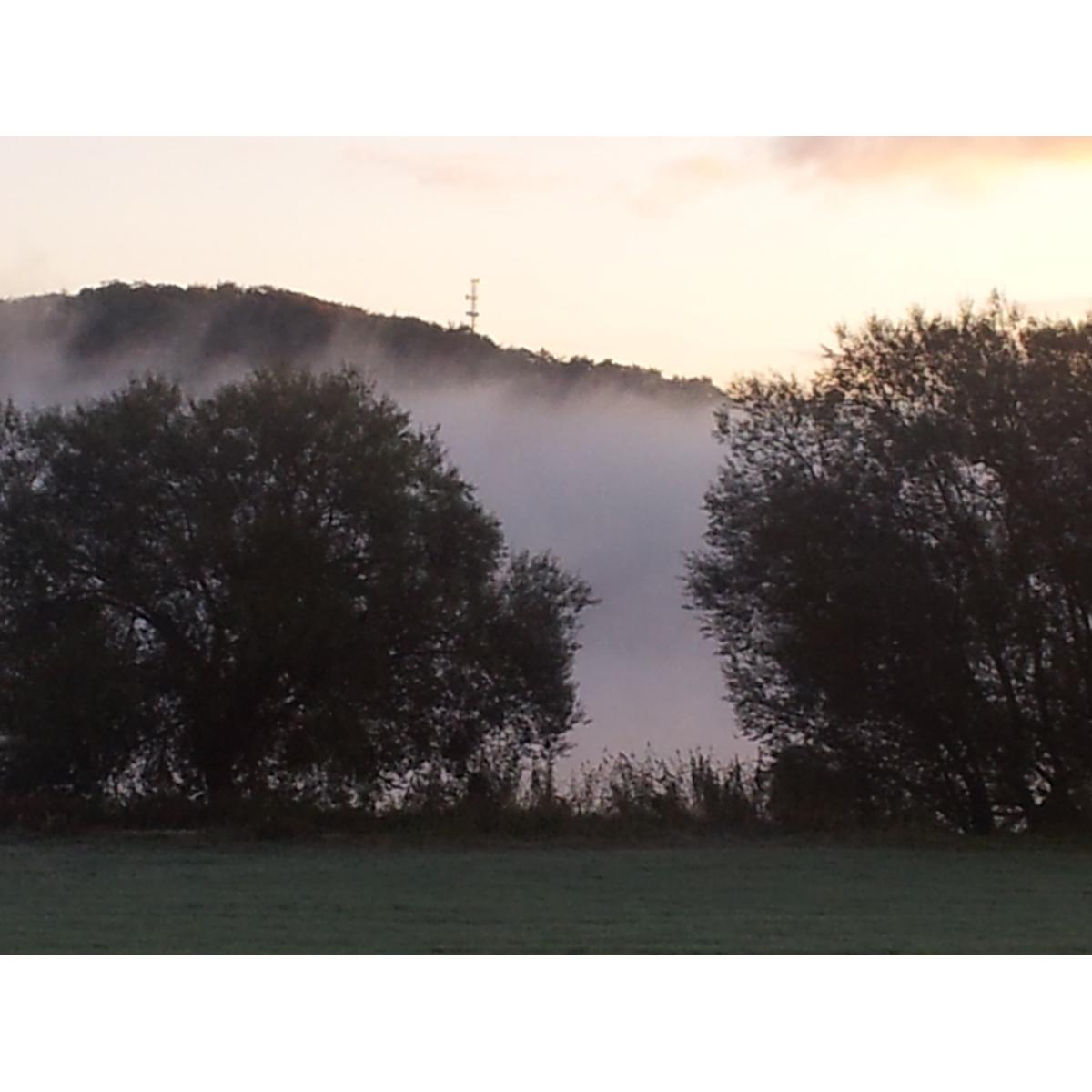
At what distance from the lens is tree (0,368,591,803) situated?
16922mm

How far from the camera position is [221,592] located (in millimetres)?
17016

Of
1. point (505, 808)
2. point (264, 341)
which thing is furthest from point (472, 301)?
point (505, 808)

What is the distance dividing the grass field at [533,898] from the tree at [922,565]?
117cm

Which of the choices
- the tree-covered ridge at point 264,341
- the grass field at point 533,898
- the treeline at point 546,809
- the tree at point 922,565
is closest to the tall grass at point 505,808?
the treeline at point 546,809

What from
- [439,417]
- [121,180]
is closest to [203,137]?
[121,180]

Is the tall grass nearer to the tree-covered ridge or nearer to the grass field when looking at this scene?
the grass field

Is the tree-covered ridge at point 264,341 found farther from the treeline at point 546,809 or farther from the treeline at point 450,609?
the treeline at point 546,809

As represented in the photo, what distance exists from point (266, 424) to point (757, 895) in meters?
6.91

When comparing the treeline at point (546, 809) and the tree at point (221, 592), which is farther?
the treeline at point (546, 809)

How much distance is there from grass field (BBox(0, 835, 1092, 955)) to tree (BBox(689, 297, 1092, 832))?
3.83 feet

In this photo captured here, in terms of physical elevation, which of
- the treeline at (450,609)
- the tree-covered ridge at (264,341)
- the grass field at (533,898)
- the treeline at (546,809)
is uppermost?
the tree-covered ridge at (264,341)

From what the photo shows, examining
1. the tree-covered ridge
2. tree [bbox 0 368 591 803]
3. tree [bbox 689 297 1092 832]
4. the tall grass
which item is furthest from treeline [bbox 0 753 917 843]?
the tree-covered ridge

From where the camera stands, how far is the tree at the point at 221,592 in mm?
16922

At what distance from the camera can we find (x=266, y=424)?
17.0 meters
